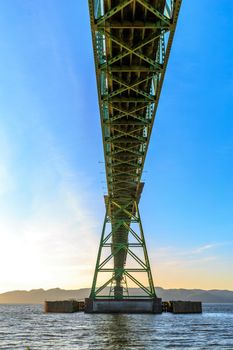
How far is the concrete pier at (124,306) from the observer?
4262 cm

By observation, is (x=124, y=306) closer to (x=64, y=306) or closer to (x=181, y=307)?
(x=181, y=307)

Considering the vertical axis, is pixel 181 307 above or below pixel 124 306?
above

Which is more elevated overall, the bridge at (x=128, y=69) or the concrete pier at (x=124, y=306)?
the bridge at (x=128, y=69)

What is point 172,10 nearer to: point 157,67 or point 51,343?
point 157,67

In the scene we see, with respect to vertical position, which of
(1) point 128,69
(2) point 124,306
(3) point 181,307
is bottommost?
(2) point 124,306

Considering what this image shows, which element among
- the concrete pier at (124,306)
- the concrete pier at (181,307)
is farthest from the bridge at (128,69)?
the concrete pier at (181,307)

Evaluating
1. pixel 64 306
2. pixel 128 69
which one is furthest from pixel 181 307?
pixel 128 69

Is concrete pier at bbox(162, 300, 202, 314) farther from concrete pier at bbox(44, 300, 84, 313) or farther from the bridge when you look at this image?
the bridge

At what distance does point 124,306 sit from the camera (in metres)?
42.6

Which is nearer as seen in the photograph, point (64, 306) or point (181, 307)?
point (181, 307)

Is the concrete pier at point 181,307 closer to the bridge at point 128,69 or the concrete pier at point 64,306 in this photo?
the concrete pier at point 64,306

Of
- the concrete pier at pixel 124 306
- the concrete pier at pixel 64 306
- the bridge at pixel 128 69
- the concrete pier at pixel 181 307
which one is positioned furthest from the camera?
the concrete pier at pixel 64 306

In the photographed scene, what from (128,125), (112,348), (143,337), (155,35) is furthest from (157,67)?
(143,337)

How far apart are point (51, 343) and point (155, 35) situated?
16.0 metres
